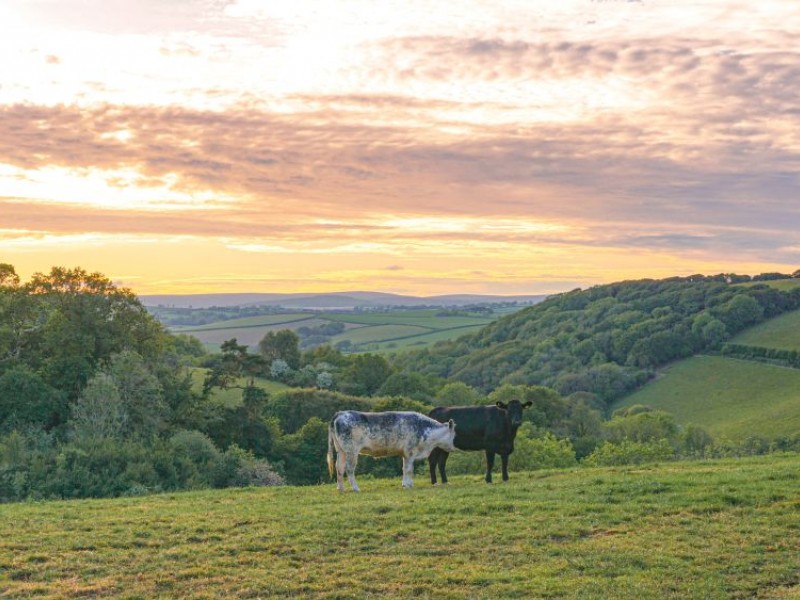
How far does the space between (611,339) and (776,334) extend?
31.3m

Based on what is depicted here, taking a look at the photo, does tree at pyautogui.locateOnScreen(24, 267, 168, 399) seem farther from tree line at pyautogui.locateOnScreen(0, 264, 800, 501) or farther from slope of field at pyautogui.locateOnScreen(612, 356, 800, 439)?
slope of field at pyautogui.locateOnScreen(612, 356, 800, 439)

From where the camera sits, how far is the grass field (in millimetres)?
12609

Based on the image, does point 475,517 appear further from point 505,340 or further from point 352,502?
point 505,340

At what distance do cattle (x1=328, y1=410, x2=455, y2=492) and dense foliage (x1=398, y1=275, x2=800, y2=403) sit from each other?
116190 millimetres

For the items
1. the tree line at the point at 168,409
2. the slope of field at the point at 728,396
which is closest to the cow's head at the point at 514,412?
the tree line at the point at 168,409

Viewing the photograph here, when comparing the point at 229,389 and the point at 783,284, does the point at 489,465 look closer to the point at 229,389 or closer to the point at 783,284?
the point at 229,389

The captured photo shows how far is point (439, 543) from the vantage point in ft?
48.6

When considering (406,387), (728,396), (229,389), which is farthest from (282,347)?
(728,396)

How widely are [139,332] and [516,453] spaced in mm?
25507

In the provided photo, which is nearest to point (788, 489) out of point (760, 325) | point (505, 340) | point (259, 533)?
point (259, 533)

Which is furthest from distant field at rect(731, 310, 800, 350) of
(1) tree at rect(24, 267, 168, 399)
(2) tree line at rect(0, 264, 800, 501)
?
(1) tree at rect(24, 267, 168, 399)

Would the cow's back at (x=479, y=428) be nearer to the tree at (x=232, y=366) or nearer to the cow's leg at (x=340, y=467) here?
the cow's leg at (x=340, y=467)

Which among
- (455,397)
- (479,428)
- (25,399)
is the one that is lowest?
(455,397)

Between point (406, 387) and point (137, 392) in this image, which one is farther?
point (406, 387)
